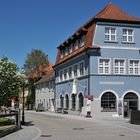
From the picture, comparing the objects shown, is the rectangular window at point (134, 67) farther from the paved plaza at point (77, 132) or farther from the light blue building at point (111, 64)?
the paved plaza at point (77, 132)

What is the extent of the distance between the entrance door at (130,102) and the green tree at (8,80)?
18.8 m

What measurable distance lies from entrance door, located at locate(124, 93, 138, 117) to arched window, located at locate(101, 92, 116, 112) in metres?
1.50

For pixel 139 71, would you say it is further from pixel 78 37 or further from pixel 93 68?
pixel 78 37

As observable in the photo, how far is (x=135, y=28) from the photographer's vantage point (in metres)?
44.3

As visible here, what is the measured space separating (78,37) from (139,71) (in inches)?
356

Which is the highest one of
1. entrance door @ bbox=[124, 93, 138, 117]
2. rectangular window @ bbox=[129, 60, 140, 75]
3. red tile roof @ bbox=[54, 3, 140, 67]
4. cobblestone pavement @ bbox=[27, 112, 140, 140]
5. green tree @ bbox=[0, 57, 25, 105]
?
red tile roof @ bbox=[54, 3, 140, 67]

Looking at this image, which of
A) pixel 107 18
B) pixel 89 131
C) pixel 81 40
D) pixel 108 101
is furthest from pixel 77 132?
pixel 81 40

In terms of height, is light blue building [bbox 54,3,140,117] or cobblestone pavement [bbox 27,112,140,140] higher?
light blue building [bbox 54,3,140,117]

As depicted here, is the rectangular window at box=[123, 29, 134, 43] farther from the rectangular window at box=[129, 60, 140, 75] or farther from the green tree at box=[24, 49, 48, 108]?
the green tree at box=[24, 49, 48, 108]

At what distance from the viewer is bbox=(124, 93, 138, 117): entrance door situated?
43612 mm

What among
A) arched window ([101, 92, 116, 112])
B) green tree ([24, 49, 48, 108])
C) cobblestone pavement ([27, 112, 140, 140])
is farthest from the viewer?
green tree ([24, 49, 48, 108])

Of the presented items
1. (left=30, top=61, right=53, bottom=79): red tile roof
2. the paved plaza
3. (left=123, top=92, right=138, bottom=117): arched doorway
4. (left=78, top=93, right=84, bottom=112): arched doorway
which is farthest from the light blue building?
(left=30, top=61, right=53, bottom=79): red tile roof

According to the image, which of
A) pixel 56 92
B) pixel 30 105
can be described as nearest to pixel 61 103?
pixel 56 92

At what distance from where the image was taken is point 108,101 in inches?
1695
